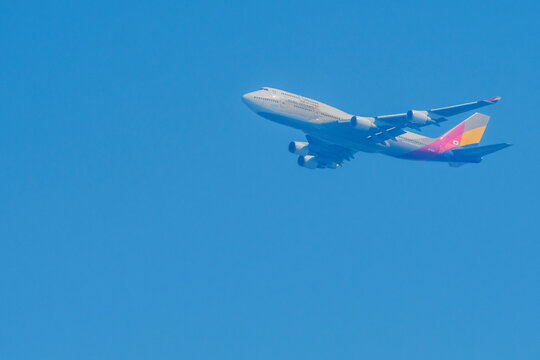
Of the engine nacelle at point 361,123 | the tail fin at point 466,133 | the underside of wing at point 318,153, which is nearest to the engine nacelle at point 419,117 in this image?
the engine nacelle at point 361,123

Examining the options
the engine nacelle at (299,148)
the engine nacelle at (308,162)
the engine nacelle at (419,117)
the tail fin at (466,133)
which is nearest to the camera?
the engine nacelle at (419,117)

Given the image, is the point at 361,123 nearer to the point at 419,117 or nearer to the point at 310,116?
the point at 310,116

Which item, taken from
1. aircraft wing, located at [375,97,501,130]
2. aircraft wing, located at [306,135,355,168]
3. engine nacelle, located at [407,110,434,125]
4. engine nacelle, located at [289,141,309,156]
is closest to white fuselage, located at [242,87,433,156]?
aircraft wing, located at [375,97,501,130]

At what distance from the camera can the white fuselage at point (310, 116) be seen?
56.3 m

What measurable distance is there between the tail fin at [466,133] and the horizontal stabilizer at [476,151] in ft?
4.80

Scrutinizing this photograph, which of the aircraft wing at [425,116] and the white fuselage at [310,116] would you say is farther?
the white fuselage at [310,116]

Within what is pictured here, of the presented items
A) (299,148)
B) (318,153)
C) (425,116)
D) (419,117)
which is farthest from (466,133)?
(299,148)

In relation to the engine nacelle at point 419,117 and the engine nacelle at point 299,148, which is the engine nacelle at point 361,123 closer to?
the engine nacelle at point 419,117

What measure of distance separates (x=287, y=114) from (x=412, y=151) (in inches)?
526

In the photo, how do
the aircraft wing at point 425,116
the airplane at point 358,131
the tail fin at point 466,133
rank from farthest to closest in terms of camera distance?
the tail fin at point 466,133 < the airplane at point 358,131 < the aircraft wing at point 425,116

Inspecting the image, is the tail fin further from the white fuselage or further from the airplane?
the white fuselage

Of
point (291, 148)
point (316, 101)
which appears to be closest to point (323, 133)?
point (316, 101)

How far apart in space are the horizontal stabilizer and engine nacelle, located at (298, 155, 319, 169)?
44.6 feet

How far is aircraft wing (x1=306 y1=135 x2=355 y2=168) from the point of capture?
211 ft
